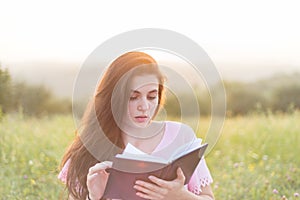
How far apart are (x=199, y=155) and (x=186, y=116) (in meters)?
0.26

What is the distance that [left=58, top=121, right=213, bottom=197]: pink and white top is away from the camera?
2.14 meters

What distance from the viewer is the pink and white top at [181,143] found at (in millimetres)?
2143

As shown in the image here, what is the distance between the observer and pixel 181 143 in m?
2.13

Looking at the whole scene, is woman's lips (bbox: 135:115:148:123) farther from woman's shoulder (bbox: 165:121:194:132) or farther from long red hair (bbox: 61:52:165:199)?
woman's shoulder (bbox: 165:121:194:132)

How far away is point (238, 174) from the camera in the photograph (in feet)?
12.7

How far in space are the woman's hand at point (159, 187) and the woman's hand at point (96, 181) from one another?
0.14m

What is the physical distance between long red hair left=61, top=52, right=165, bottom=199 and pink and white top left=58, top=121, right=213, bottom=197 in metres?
0.13

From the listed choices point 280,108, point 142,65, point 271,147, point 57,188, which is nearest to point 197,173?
point 142,65

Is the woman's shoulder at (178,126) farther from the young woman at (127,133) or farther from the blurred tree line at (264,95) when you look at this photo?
the blurred tree line at (264,95)

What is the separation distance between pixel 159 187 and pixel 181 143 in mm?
307

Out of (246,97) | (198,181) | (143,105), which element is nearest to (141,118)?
(143,105)

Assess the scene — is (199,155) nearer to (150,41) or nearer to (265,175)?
(150,41)

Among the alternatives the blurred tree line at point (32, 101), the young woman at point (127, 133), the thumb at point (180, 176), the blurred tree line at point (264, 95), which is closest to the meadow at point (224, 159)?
the blurred tree line at point (32, 101)

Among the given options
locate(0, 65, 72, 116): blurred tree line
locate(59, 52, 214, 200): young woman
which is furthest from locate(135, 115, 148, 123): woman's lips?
locate(0, 65, 72, 116): blurred tree line
